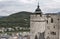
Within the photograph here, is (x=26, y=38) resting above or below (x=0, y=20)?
above

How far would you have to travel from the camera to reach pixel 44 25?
2902 centimetres

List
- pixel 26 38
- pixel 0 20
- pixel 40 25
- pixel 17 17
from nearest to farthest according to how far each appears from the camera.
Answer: pixel 40 25
pixel 26 38
pixel 0 20
pixel 17 17

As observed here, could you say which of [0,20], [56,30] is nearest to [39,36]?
[56,30]

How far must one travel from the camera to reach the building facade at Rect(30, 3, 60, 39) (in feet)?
94.8

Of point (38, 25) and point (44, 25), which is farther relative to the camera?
point (44, 25)

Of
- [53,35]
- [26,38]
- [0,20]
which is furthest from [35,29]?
[0,20]

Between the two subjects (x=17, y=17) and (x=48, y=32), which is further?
(x=17, y=17)

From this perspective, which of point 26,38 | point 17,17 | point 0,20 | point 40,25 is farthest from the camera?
point 17,17

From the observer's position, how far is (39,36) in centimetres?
2903

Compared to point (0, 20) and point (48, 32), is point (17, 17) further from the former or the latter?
point (48, 32)

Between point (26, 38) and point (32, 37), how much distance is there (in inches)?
273

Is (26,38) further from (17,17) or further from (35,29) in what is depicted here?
(17,17)

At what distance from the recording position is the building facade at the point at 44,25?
94.8 ft

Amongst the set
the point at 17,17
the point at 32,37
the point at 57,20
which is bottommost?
the point at 17,17
